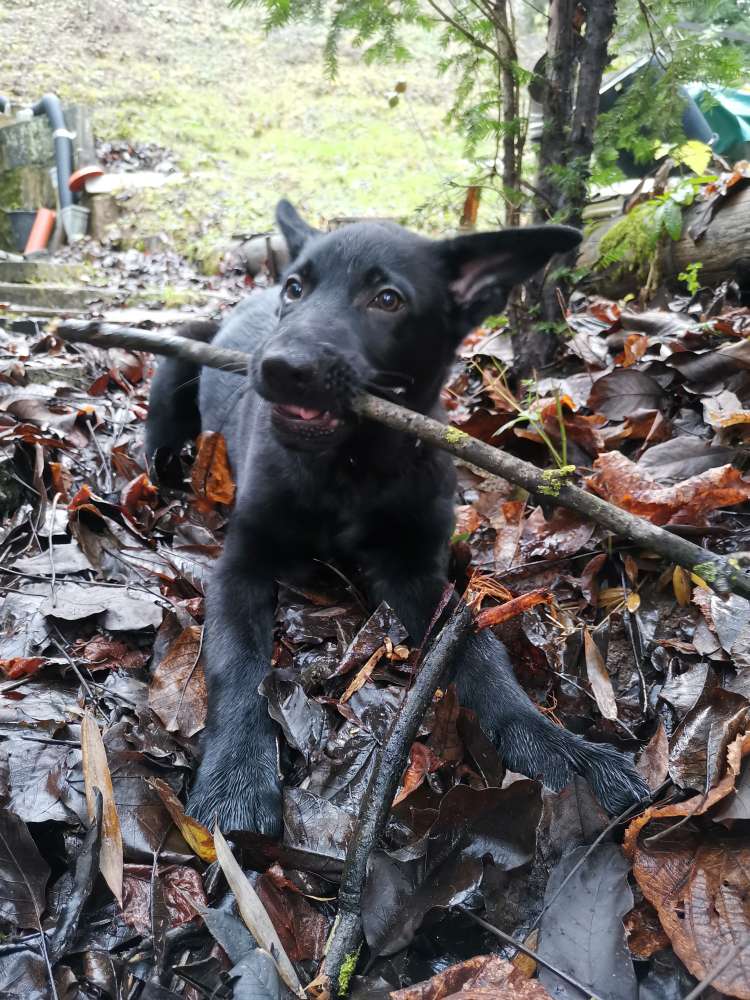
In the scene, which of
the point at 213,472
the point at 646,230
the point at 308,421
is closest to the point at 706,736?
the point at 308,421

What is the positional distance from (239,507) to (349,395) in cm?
85

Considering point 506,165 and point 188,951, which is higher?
point 506,165

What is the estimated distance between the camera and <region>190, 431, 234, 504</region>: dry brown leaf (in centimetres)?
340

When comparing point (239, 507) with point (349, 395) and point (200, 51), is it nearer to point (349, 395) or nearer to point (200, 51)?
point (349, 395)

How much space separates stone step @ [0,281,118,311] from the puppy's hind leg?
20.1 ft

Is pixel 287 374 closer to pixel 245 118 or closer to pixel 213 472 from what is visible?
pixel 213 472

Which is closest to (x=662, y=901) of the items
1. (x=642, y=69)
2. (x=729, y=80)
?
(x=729, y=80)

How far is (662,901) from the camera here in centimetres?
145

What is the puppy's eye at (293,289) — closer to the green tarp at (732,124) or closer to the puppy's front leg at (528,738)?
the puppy's front leg at (528,738)

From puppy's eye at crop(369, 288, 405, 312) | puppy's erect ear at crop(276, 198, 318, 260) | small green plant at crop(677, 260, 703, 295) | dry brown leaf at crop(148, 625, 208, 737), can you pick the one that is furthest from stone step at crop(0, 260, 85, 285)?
dry brown leaf at crop(148, 625, 208, 737)

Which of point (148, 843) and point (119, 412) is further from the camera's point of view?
point (119, 412)

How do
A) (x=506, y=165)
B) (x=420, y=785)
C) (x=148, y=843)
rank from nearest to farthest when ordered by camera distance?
(x=148, y=843) → (x=420, y=785) → (x=506, y=165)

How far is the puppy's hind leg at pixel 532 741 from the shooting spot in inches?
71.8

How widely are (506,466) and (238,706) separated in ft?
3.27
